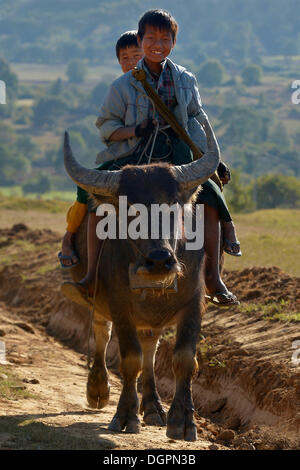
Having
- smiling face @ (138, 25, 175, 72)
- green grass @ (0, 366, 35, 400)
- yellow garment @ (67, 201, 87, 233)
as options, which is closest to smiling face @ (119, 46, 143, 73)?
smiling face @ (138, 25, 175, 72)

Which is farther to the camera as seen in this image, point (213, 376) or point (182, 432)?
point (213, 376)

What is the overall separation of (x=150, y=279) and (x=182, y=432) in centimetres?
122

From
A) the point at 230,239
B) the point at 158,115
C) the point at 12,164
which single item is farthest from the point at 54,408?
the point at 12,164

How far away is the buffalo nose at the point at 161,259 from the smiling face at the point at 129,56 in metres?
3.54

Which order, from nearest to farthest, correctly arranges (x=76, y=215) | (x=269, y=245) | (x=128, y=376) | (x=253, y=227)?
(x=128, y=376)
(x=76, y=215)
(x=269, y=245)
(x=253, y=227)

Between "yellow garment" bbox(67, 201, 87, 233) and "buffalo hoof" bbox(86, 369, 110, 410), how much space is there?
1.41m

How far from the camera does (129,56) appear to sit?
866 cm

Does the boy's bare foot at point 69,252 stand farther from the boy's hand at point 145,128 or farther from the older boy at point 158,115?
the boy's hand at point 145,128

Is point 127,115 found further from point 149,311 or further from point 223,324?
point 223,324

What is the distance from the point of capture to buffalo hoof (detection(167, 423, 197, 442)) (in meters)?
6.11

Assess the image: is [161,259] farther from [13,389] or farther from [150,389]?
[13,389]

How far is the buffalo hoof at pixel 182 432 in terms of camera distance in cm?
611

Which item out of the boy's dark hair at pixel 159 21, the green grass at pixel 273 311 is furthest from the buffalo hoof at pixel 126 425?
the boy's dark hair at pixel 159 21

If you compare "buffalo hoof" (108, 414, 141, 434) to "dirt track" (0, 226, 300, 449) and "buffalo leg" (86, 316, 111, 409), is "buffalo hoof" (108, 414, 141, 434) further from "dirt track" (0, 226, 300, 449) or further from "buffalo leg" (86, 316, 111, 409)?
"buffalo leg" (86, 316, 111, 409)
